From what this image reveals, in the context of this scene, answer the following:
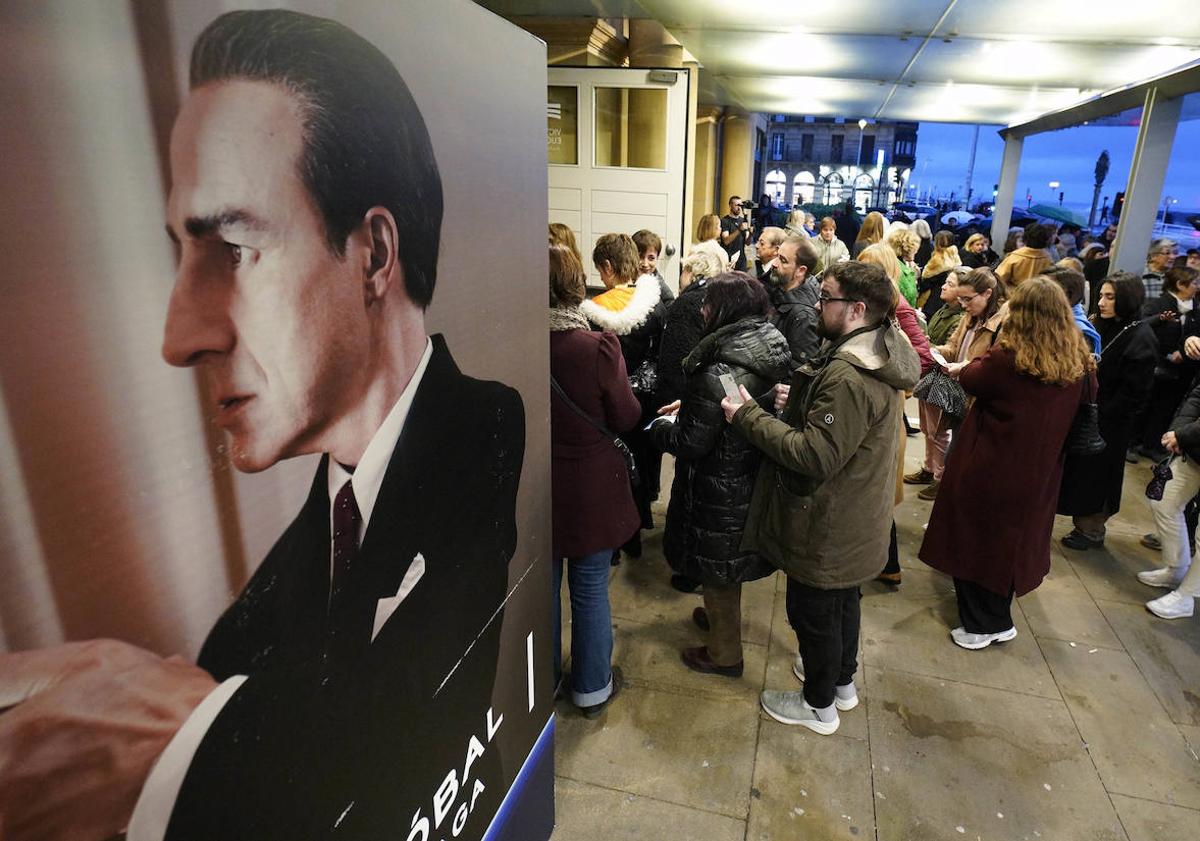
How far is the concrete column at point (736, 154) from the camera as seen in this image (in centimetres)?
1500

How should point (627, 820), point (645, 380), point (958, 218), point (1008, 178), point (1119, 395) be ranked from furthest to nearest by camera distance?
point (958, 218) → point (1008, 178) → point (1119, 395) → point (645, 380) → point (627, 820)

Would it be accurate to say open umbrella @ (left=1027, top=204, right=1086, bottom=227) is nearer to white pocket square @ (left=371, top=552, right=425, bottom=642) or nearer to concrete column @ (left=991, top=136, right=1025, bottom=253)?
concrete column @ (left=991, top=136, right=1025, bottom=253)

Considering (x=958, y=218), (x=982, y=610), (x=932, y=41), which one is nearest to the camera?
(x=982, y=610)

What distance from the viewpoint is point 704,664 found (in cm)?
327

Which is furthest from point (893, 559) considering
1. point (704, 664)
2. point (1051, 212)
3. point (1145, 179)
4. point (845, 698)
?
point (1051, 212)

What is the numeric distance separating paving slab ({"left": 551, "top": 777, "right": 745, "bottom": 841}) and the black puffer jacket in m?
0.83

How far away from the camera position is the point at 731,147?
15375 millimetres

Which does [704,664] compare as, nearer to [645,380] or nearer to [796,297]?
[645,380]

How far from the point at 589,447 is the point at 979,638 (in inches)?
91.1

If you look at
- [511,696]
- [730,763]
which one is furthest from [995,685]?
[511,696]

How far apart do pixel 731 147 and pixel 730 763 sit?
14617mm

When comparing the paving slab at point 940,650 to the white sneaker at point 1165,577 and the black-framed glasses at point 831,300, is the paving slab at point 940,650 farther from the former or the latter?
the black-framed glasses at point 831,300

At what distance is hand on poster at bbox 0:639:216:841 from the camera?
2.16ft

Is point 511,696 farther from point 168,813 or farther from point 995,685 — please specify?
point 995,685
